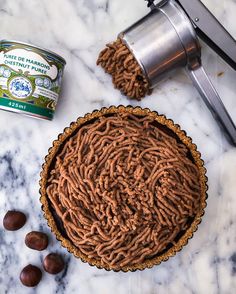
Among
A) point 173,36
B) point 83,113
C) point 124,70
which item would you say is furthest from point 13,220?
point 173,36

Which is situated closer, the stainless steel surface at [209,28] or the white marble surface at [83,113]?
the stainless steel surface at [209,28]

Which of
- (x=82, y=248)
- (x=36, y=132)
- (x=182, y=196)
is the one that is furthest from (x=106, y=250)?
(x=36, y=132)

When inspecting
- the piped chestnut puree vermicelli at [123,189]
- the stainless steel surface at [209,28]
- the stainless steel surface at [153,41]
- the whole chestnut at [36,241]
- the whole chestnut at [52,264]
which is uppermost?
the stainless steel surface at [209,28]

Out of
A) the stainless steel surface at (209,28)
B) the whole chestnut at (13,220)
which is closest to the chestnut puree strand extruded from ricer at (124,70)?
the stainless steel surface at (209,28)

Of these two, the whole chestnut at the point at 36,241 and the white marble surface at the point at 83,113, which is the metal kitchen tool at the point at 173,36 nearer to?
the white marble surface at the point at 83,113

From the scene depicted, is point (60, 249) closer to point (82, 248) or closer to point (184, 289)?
point (82, 248)

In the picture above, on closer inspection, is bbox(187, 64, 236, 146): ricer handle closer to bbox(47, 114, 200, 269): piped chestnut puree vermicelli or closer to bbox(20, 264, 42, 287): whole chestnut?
bbox(47, 114, 200, 269): piped chestnut puree vermicelli
